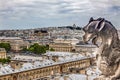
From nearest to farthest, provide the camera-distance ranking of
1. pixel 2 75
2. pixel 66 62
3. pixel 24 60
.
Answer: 1. pixel 2 75
2. pixel 66 62
3. pixel 24 60

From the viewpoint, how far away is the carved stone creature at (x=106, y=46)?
22.2 ft

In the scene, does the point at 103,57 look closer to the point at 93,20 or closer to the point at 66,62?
the point at 93,20

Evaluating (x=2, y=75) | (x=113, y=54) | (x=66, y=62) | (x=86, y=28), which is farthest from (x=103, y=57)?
(x=66, y=62)

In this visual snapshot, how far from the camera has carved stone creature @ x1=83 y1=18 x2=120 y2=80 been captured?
6.76 m

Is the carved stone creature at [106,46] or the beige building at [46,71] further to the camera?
the beige building at [46,71]

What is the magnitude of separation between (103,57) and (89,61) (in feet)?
229

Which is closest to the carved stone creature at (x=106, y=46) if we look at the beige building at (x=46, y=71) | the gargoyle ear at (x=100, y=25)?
the gargoyle ear at (x=100, y=25)

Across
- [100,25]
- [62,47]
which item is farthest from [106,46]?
[62,47]

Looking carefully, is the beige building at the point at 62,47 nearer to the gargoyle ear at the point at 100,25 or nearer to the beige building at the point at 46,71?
the beige building at the point at 46,71

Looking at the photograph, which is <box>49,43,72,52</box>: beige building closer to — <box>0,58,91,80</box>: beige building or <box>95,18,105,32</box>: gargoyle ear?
<box>0,58,91,80</box>: beige building

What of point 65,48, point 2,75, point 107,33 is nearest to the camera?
point 107,33

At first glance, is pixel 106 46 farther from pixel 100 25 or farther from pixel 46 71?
pixel 46 71

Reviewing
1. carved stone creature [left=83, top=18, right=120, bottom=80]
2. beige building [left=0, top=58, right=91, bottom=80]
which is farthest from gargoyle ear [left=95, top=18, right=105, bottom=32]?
beige building [left=0, top=58, right=91, bottom=80]

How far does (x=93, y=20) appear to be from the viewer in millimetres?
A: 7105
